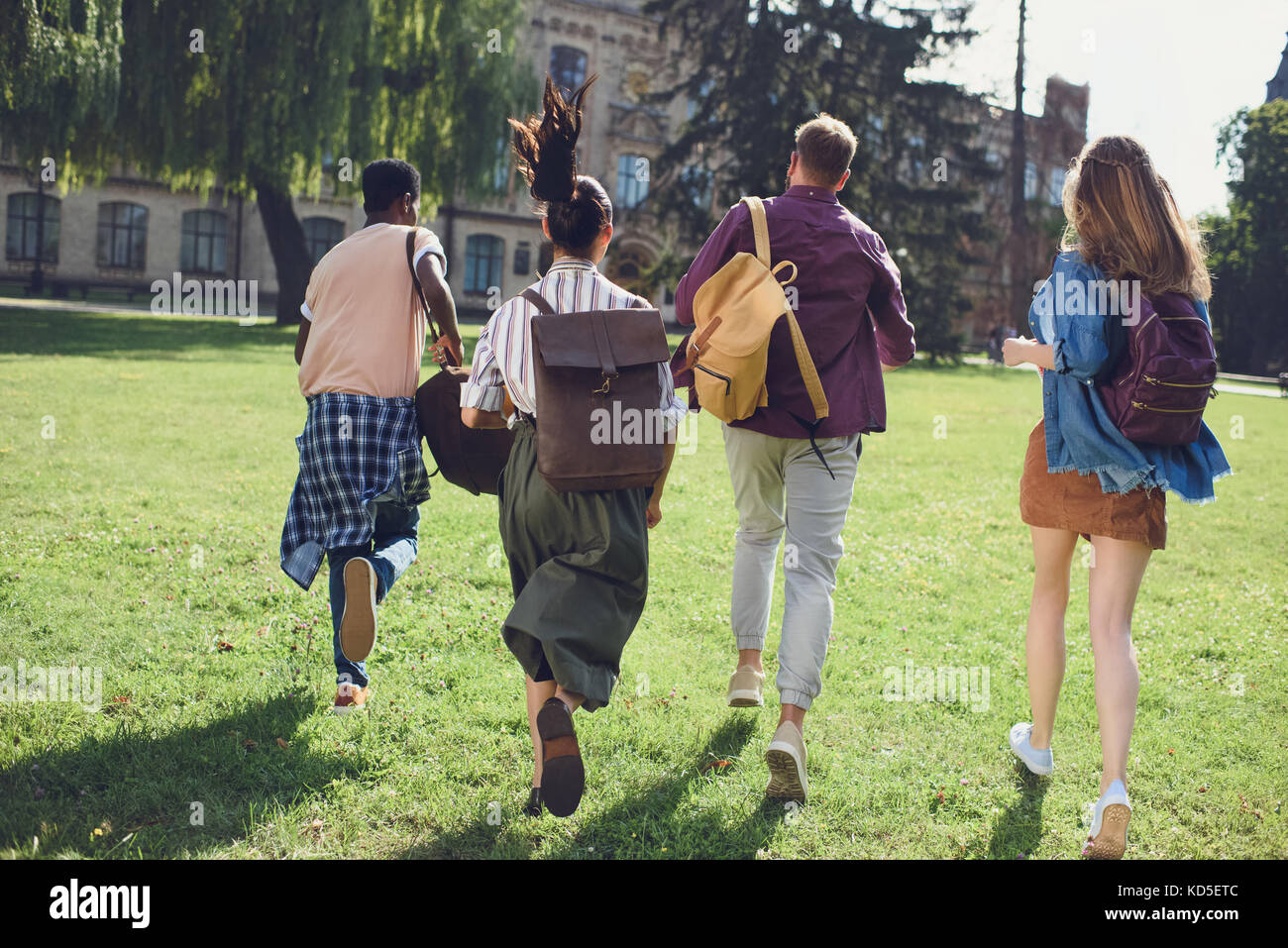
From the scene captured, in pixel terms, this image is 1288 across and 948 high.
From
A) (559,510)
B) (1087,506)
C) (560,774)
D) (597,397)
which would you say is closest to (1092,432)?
(1087,506)

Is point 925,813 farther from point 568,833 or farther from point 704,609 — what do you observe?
point 704,609

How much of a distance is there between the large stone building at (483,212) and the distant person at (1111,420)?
30467 mm

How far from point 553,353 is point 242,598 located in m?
3.03

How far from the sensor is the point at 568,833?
3.24 meters

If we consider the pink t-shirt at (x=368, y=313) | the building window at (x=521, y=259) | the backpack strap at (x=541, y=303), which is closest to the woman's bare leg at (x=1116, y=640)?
the backpack strap at (x=541, y=303)

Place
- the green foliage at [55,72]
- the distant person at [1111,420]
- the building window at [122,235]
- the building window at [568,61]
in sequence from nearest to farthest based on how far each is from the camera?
the distant person at [1111,420] < the green foliage at [55,72] < the building window at [122,235] < the building window at [568,61]

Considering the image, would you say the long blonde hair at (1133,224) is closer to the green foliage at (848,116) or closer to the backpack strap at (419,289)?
the backpack strap at (419,289)

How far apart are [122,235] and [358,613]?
129ft

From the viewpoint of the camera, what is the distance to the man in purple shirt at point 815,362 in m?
3.79

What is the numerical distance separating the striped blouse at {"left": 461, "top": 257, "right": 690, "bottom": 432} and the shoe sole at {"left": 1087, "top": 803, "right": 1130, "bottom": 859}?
72.5 inches

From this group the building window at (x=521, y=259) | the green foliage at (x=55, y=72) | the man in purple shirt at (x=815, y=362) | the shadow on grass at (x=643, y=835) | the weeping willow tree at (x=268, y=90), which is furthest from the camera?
the building window at (x=521, y=259)

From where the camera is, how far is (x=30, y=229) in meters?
36.1
